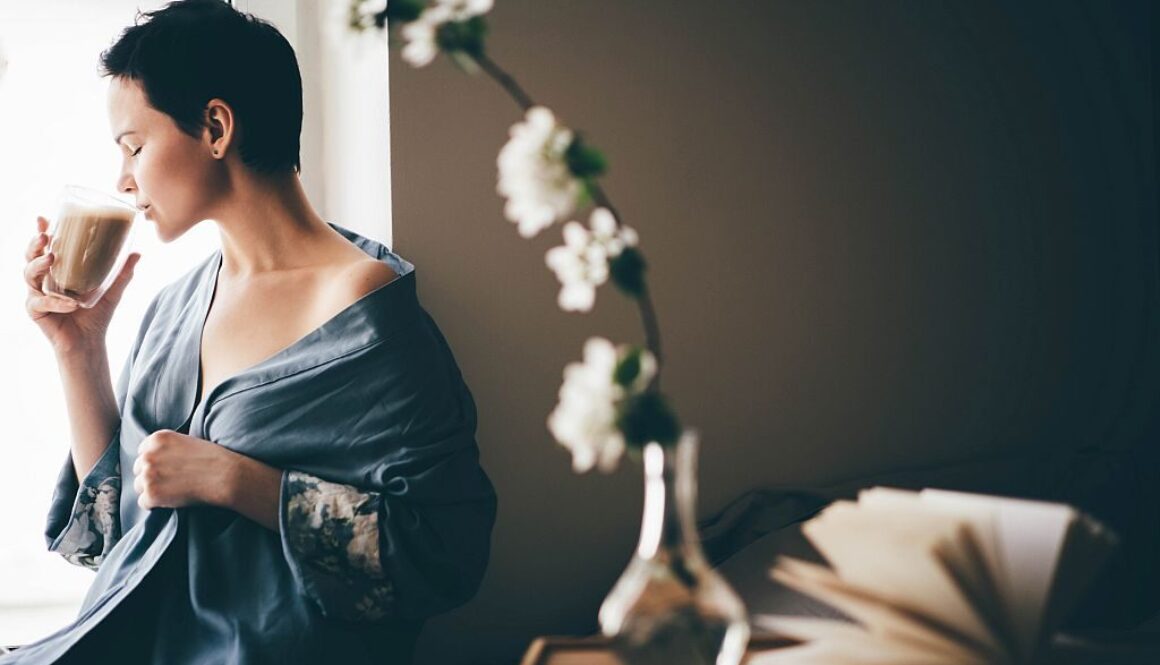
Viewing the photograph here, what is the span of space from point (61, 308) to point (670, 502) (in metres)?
1.01

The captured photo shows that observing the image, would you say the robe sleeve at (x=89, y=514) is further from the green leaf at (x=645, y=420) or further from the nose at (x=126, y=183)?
the green leaf at (x=645, y=420)

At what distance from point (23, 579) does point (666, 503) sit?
1407 mm

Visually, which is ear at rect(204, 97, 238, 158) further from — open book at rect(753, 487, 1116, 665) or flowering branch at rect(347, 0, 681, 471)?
open book at rect(753, 487, 1116, 665)

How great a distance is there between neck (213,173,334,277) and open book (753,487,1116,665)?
0.82 m

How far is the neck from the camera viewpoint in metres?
1.22

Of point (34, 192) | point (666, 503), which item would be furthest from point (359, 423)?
point (34, 192)

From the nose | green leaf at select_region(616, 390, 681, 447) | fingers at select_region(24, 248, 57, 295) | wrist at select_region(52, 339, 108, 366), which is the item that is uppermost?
the nose

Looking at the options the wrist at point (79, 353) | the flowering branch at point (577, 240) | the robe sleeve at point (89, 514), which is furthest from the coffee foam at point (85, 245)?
the flowering branch at point (577, 240)

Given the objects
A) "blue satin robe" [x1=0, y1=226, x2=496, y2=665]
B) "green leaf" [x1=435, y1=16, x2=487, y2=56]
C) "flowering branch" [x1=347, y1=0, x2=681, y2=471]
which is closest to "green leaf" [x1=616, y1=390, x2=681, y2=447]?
"flowering branch" [x1=347, y1=0, x2=681, y2=471]

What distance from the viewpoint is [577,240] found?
53 centimetres

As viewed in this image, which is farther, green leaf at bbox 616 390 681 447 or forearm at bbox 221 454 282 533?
forearm at bbox 221 454 282 533

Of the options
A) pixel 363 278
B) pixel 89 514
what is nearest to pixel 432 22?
pixel 363 278

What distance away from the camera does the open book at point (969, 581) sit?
595 millimetres

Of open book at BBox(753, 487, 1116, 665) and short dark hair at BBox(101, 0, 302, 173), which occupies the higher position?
short dark hair at BBox(101, 0, 302, 173)
